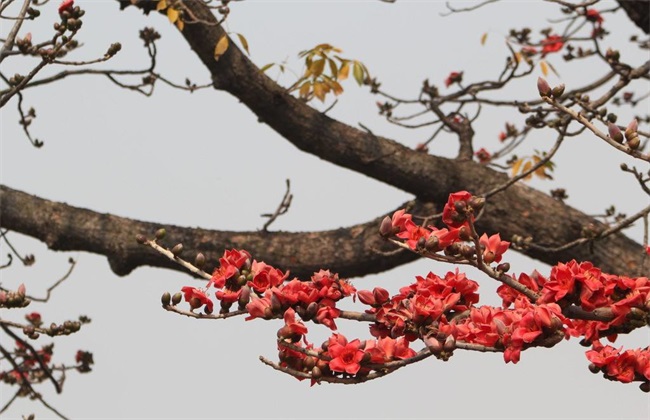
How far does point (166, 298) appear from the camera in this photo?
193 centimetres

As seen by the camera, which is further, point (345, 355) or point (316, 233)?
point (316, 233)

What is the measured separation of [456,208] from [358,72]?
197 cm

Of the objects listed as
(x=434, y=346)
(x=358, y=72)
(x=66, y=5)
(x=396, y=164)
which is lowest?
(x=434, y=346)

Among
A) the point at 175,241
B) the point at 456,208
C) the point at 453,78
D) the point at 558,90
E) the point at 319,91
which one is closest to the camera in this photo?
the point at 456,208

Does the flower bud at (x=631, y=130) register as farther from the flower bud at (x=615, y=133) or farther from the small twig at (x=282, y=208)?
the small twig at (x=282, y=208)

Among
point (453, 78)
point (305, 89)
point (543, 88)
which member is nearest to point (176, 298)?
point (543, 88)

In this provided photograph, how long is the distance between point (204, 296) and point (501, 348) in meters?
0.63

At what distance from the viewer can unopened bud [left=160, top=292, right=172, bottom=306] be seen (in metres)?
1.92

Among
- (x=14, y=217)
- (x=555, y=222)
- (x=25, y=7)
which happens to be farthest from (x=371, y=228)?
(x=25, y=7)

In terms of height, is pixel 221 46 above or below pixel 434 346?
above

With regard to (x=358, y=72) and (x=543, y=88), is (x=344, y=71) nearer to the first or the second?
(x=358, y=72)

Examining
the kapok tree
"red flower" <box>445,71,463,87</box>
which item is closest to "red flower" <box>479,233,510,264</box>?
the kapok tree

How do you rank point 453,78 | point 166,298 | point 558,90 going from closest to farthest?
point 558,90 → point 166,298 → point 453,78

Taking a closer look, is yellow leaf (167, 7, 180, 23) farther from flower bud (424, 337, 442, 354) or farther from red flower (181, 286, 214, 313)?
flower bud (424, 337, 442, 354)
